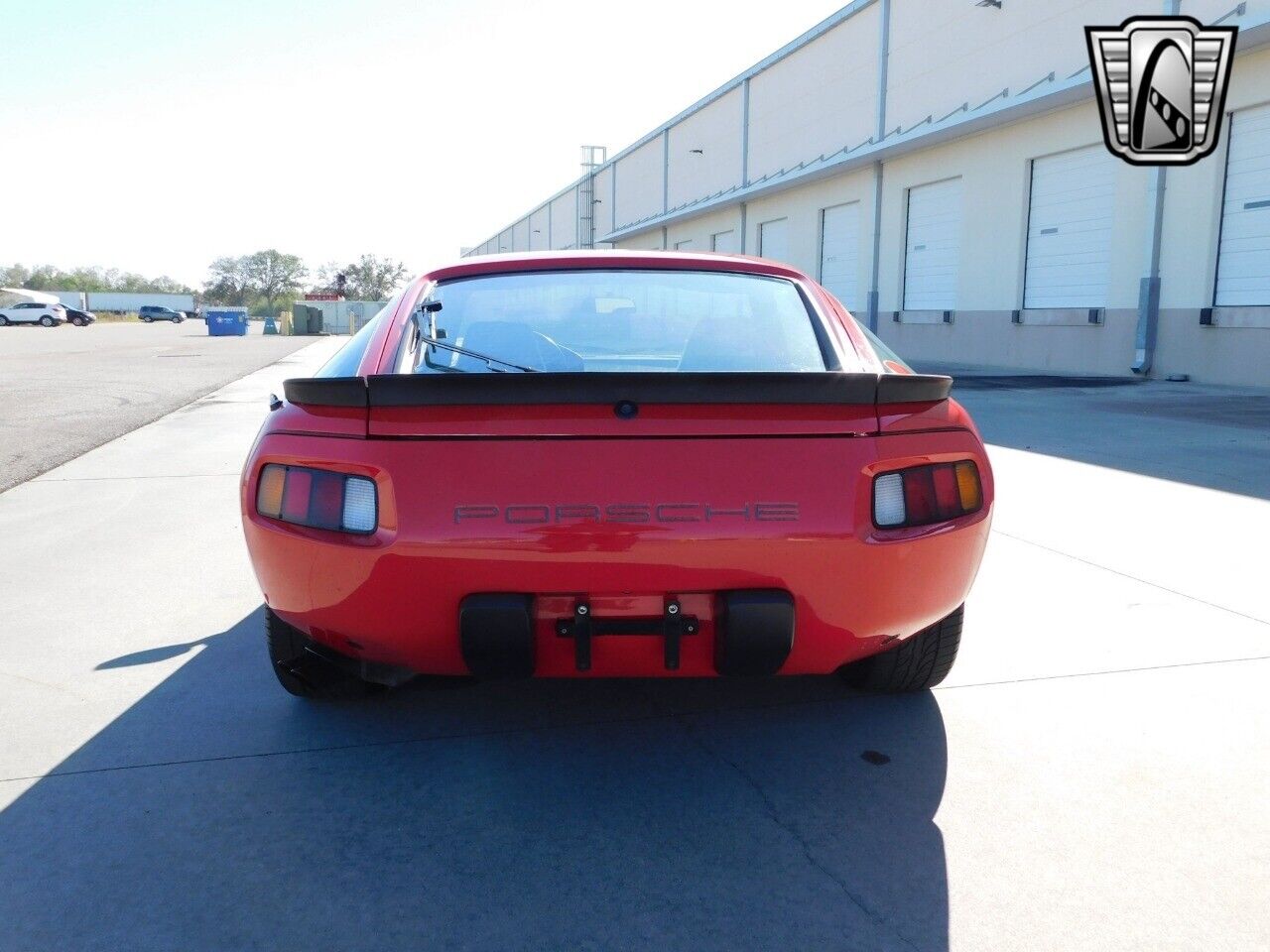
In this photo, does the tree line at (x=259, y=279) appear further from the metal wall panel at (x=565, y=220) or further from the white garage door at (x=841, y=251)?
the white garage door at (x=841, y=251)

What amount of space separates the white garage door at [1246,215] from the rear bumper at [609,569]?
540 inches

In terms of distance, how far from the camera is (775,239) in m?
28.6

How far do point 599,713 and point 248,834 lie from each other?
1.01m

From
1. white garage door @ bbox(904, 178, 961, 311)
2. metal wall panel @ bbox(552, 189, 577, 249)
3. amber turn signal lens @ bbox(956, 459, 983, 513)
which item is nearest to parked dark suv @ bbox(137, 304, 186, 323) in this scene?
metal wall panel @ bbox(552, 189, 577, 249)

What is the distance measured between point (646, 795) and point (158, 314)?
87.2 meters

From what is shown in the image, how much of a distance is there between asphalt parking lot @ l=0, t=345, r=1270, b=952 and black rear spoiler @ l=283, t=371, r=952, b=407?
946mm

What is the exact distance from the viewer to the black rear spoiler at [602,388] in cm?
217

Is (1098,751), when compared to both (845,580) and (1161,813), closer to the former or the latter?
(1161,813)

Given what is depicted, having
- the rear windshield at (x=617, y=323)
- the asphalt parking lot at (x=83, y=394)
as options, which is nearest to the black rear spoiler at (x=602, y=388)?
the rear windshield at (x=617, y=323)

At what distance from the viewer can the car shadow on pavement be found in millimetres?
1877

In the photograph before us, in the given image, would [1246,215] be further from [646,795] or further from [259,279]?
[259,279]

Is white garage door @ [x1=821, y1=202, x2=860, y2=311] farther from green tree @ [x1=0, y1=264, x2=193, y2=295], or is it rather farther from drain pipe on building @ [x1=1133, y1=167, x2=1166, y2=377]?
green tree @ [x1=0, y1=264, x2=193, y2=295]

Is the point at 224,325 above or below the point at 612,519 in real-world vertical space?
above

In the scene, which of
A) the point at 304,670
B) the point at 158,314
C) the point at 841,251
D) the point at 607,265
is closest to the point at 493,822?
the point at 304,670
